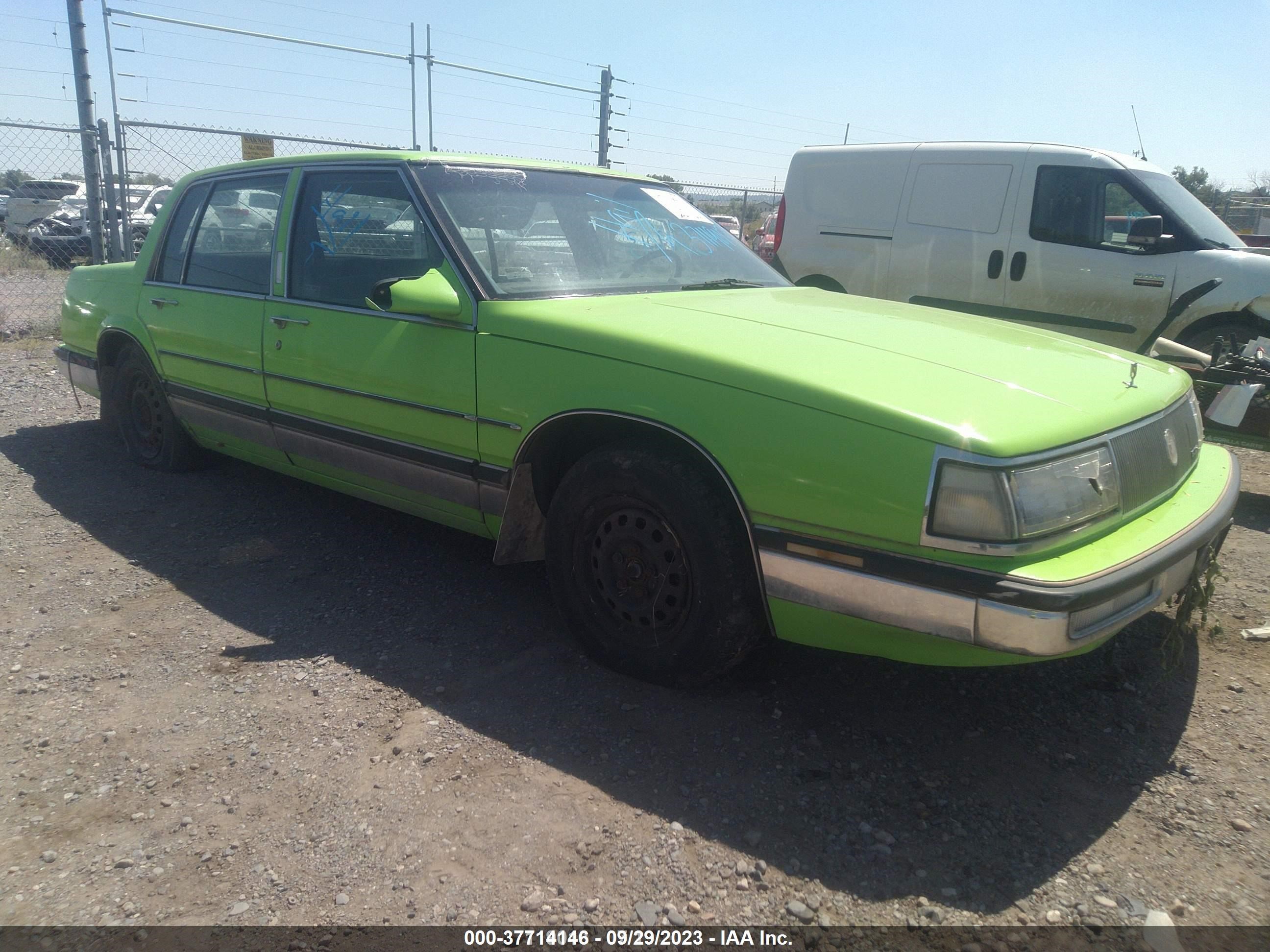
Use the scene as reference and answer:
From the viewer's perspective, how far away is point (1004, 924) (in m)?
1.97

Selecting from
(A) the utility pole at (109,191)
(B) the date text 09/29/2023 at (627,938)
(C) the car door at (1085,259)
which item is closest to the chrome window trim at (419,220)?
(B) the date text 09/29/2023 at (627,938)

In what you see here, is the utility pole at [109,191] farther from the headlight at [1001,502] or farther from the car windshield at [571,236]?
the headlight at [1001,502]

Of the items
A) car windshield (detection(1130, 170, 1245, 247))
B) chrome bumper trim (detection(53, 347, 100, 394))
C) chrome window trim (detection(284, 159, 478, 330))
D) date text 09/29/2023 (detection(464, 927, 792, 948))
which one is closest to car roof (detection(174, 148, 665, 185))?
chrome window trim (detection(284, 159, 478, 330))

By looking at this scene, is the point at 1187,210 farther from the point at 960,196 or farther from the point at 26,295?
the point at 26,295

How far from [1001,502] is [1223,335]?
4.87 meters

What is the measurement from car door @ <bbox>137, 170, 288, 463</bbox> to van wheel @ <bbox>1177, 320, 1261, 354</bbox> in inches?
218

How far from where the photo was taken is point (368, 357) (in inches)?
135

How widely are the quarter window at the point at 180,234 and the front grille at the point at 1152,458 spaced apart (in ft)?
13.8

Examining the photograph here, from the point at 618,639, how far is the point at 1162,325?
5004mm

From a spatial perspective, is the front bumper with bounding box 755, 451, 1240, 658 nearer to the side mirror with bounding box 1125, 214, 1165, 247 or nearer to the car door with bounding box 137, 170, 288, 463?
the car door with bounding box 137, 170, 288, 463

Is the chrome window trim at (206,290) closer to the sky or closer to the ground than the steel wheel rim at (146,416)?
closer to the sky

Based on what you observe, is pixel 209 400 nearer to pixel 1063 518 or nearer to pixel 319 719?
pixel 319 719

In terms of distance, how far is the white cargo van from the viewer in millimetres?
5996

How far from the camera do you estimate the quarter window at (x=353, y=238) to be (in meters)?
3.46
